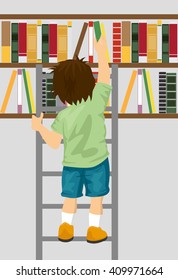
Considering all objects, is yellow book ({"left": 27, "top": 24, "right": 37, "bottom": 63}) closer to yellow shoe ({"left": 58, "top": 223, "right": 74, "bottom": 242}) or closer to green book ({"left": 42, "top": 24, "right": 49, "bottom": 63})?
green book ({"left": 42, "top": 24, "right": 49, "bottom": 63})

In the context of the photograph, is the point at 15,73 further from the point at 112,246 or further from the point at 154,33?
the point at 112,246

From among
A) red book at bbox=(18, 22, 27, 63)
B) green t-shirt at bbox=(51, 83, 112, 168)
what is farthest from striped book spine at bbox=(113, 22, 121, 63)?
green t-shirt at bbox=(51, 83, 112, 168)

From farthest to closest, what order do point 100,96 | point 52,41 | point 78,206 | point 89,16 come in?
point 52,41
point 89,16
point 78,206
point 100,96

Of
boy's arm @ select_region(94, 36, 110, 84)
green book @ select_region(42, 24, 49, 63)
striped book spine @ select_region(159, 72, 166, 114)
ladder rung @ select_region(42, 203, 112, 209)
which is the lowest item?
ladder rung @ select_region(42, 203, 112, 209)

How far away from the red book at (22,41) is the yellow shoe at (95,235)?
72.1 inches

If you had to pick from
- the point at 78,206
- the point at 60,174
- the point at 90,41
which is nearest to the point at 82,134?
the point at 60,174

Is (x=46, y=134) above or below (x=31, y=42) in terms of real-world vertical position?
below

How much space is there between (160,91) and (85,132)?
1.55 metres

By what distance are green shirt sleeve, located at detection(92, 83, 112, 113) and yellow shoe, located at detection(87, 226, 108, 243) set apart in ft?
2.56

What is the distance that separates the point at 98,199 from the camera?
524 cm

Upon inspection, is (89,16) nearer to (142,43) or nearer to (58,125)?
(142,43)

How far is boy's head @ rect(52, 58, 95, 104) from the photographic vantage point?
5.11 m

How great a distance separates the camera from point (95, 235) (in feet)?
17.2
